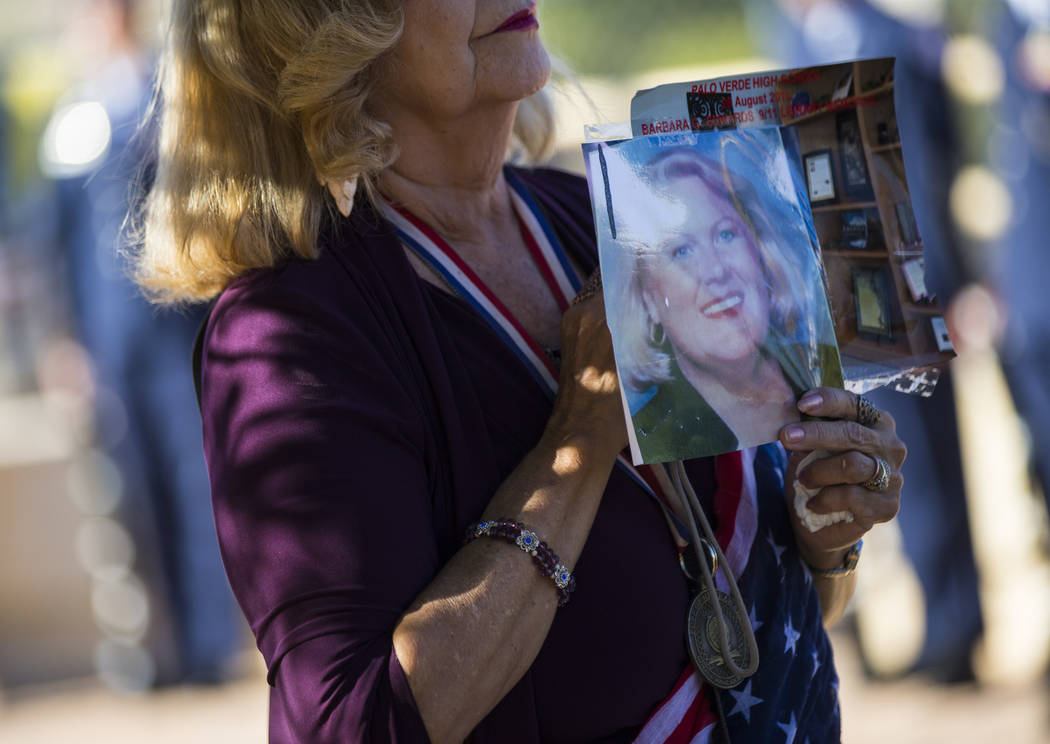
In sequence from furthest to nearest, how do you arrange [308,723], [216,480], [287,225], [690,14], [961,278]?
[690,14], [961,278], [287,225], [216,480], [308,723]

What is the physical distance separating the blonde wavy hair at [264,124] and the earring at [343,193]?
0.4 inches

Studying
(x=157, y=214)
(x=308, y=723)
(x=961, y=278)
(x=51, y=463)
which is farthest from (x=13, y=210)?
(x=308, y=723)

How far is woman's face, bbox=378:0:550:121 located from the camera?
1.64 meters

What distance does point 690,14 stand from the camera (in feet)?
40.8

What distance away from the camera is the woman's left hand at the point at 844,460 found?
1438 millimetres

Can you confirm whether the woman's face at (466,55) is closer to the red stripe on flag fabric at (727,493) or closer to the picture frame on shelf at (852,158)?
the picture frame on shelf at (852,158)

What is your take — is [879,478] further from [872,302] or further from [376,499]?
[376,499]

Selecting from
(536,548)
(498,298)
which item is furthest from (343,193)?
(536,548)

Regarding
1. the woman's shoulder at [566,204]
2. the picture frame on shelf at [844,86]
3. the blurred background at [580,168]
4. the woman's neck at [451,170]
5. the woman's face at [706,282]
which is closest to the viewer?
the woman's face at [706,282]

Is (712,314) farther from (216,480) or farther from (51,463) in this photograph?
(51,463)

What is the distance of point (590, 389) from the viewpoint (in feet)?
4.83

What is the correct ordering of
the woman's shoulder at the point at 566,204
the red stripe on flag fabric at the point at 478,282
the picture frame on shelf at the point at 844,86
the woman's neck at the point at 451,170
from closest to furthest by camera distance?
the picture frame on shelf at the point at 844,86, the red stripe on flag fabric at the point at 478,282, the woman's neck at the point at 451,170, the woman's shoulder at the point at 566,204

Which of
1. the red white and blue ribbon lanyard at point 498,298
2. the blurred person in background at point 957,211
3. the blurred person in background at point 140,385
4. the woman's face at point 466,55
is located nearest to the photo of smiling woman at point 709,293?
the red white and blue ribbon lanyard at point 498,298

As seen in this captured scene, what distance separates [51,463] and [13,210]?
1310mm
